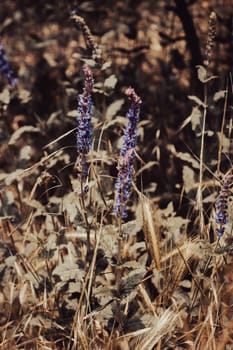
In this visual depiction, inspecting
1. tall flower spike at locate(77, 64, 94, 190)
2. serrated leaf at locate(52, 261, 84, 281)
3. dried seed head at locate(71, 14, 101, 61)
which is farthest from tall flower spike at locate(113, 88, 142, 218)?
dried seed head at locate(71, 14, 101, 61)

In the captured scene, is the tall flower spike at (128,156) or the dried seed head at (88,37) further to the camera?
the dried seed head at (88,37)

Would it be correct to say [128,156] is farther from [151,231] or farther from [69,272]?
[69,272]

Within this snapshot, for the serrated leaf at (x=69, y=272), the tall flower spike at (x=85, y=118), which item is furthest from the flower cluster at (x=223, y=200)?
the serrated leaf at (x=69, y=272)

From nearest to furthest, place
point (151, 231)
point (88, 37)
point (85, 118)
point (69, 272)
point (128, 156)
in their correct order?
point (128, 156)
point (85, 118)
point (151, 231)
point (69, 272)
point (88, 37)

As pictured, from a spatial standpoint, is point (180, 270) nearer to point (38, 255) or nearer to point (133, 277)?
point (133, 277)

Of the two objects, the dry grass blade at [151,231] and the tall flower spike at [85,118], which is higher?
the tall flower spike at [85,118]

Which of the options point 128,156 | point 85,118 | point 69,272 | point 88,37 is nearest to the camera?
point 128,156

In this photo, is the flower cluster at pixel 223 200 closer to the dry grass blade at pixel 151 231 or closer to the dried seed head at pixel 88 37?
the dry grass blade at pixel 151 231

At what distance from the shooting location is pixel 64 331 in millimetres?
2635

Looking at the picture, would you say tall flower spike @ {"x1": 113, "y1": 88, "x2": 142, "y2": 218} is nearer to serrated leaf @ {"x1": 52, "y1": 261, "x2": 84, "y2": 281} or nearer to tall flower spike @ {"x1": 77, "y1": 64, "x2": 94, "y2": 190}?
tall flower spike @ {"x1": 77, "y1": 64, "x2": 94, "y2": 190}

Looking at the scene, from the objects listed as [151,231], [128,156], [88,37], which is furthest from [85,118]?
[88,37]

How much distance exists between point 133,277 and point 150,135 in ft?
5.72

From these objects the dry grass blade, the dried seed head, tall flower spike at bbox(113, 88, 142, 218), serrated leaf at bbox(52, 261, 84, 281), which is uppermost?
the dried seed head

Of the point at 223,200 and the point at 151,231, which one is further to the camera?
the point at 151,231
